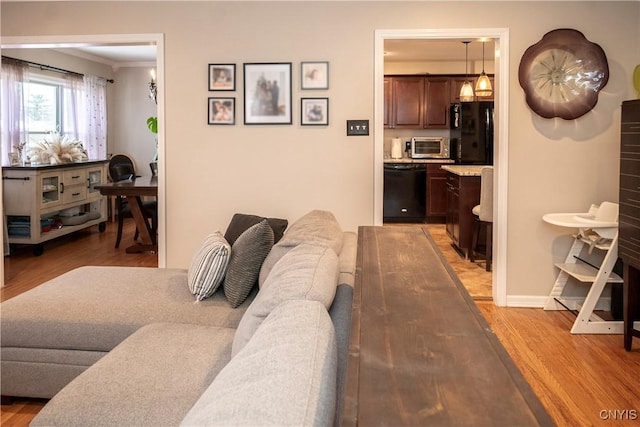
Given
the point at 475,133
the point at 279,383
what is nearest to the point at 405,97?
the point at 475,133

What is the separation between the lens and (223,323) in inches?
99.0

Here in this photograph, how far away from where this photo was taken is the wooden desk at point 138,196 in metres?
5.51

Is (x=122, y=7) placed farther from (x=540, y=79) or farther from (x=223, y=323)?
(x=540, y=79)

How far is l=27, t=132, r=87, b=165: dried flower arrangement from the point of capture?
636 centimetres

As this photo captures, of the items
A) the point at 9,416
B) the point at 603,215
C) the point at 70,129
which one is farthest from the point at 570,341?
the point at 70,129

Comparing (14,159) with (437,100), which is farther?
(437,100)

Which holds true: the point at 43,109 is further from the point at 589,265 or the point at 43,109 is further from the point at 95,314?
the point at 589,265

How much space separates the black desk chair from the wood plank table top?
5.00 metres

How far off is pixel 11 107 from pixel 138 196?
207cm

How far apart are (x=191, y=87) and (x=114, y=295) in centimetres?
199

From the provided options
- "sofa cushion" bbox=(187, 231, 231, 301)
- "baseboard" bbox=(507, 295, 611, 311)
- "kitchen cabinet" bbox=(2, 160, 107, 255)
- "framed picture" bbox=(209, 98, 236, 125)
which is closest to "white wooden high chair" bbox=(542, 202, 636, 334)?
"baseboard" bbox=(507, 295, 611, 311)

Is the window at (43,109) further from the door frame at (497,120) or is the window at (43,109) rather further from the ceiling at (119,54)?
the door frame at (497,120)

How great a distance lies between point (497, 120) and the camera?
13.6ft

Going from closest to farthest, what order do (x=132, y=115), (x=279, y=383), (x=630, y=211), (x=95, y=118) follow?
(x=279, y=383), (x=630, y=211), (x=95, y=118), (x=132, y=115)
